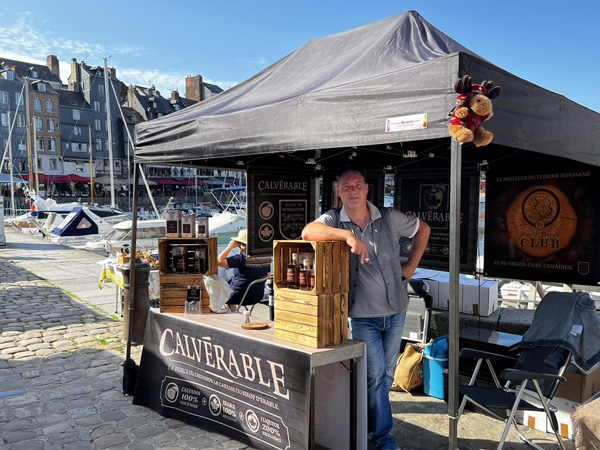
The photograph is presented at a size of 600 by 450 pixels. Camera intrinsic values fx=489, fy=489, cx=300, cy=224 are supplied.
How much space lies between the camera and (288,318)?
10.7 ft

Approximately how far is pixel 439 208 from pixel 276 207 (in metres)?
1.76

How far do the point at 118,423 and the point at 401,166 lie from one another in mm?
3765

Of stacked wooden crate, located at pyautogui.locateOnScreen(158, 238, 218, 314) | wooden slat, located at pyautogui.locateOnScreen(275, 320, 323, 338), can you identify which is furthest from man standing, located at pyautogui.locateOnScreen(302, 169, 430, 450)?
stacked wooden crate, located at pyautogui.locateOnScreen(158, 238, 218, 314)

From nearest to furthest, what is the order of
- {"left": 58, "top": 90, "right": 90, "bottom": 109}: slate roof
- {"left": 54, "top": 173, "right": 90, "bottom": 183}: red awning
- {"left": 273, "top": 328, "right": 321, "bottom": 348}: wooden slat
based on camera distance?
1. {"left": 273, "top": 328, "right": 321, "bottom": 348}: wooden slat
2. {"left": 54, "top": 173, "right": 90, "bottom": 183}: red awning
3. {"left": 58, "top": 90, "right": 90, "bottom": 109}: slate roof

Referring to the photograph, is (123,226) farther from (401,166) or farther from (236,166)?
(401,166)

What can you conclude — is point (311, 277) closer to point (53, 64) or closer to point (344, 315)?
point (344, 315)

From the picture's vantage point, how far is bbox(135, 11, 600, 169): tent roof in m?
2.60

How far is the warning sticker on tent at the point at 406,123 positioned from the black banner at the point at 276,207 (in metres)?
2.68

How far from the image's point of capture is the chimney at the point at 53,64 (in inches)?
2569

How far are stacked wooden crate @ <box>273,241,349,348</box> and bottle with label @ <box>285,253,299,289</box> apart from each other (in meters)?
0.04

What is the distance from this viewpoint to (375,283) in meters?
3.24

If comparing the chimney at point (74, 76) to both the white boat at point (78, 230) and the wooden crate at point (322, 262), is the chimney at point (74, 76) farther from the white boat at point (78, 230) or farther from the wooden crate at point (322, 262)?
the wooden crate at point (322, 262)

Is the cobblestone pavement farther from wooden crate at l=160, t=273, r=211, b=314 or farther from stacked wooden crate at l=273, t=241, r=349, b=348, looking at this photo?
stacked wooden crate at l=273, t=241, r=349, b=348

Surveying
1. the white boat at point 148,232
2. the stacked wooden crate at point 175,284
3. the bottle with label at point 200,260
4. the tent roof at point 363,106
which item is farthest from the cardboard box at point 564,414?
the white boat at point 148,232
